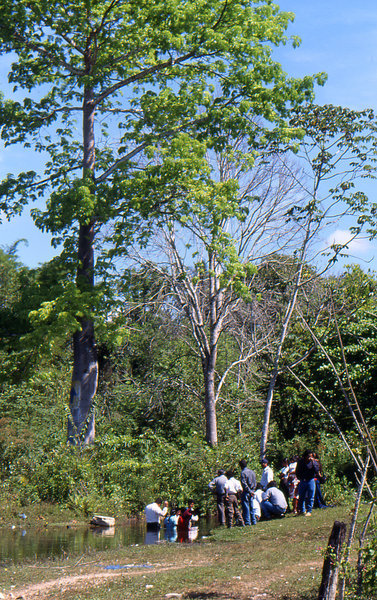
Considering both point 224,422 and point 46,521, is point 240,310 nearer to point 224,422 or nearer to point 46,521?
point 224,422

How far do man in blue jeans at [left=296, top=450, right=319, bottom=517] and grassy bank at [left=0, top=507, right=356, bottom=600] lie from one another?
2.10m

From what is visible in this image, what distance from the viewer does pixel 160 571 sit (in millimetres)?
12023

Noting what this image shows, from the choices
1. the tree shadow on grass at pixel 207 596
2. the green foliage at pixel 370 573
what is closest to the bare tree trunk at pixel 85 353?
the tree shadow on grass at pixel 207 596

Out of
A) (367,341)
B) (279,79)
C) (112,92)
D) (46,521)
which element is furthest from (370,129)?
(46,521)

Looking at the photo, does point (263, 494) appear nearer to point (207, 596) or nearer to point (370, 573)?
point (207, 596)

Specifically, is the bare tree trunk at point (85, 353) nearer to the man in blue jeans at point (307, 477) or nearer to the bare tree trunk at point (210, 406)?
the man in blue jeans at point (307, 477)

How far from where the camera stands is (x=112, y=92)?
2384 cm

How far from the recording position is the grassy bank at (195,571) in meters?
10.0

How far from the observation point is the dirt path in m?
9.64

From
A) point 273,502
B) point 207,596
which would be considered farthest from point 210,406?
point 207,596

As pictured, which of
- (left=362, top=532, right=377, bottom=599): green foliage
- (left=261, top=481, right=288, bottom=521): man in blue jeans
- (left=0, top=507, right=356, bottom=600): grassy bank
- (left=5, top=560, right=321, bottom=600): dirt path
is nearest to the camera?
(left=362, top=532, right=377, bottom=599): green foliage

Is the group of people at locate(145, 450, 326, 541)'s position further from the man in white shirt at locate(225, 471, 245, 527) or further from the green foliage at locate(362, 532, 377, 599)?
the green foliage at locate(362, 532, 377, 599)

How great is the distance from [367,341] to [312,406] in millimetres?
3707

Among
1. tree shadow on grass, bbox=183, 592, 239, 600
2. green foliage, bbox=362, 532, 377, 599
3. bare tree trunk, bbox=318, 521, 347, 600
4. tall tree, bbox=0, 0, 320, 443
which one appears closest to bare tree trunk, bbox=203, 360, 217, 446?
tall tree, bbox=0, 0, 320, 443
